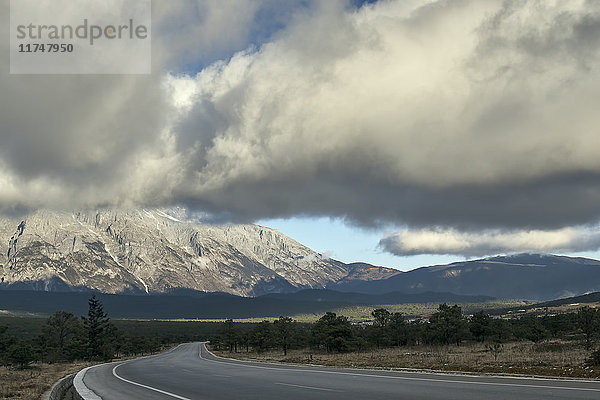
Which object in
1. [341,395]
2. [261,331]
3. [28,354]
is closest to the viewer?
[341,395]

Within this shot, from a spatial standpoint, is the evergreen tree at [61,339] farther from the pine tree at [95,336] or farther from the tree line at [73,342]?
the pine tree at [95,336]

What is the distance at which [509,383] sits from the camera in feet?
82.9

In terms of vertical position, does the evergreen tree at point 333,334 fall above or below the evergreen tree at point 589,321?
below

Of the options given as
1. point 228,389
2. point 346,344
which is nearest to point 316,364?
point 228,389

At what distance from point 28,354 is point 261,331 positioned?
51.3 meters

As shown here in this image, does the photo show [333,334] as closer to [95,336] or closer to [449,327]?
[449,327]

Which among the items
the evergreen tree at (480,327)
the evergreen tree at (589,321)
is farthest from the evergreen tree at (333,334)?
the evergreen tree at (589,321)

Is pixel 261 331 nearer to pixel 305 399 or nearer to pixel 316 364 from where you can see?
pixel 316 364

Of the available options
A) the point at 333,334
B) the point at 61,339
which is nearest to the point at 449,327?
the point at 333,334

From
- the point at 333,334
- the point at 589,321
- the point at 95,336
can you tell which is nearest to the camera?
the point at 589,321

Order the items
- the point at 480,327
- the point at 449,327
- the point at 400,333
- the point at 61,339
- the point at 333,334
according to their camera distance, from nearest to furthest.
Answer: the point at 333,334 < the point at 449,327 < the point at 480,327 < the point at 400,333 < the point at 61,339

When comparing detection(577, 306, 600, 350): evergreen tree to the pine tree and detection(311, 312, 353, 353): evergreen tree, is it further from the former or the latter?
the pine tree

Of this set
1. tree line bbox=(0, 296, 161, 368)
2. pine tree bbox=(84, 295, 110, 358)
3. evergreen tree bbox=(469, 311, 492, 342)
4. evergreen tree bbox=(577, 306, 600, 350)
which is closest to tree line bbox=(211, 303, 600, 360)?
evergreen tree bbox=(469, 311, 492, 342)

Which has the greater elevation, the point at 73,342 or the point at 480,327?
the point at 480,327
